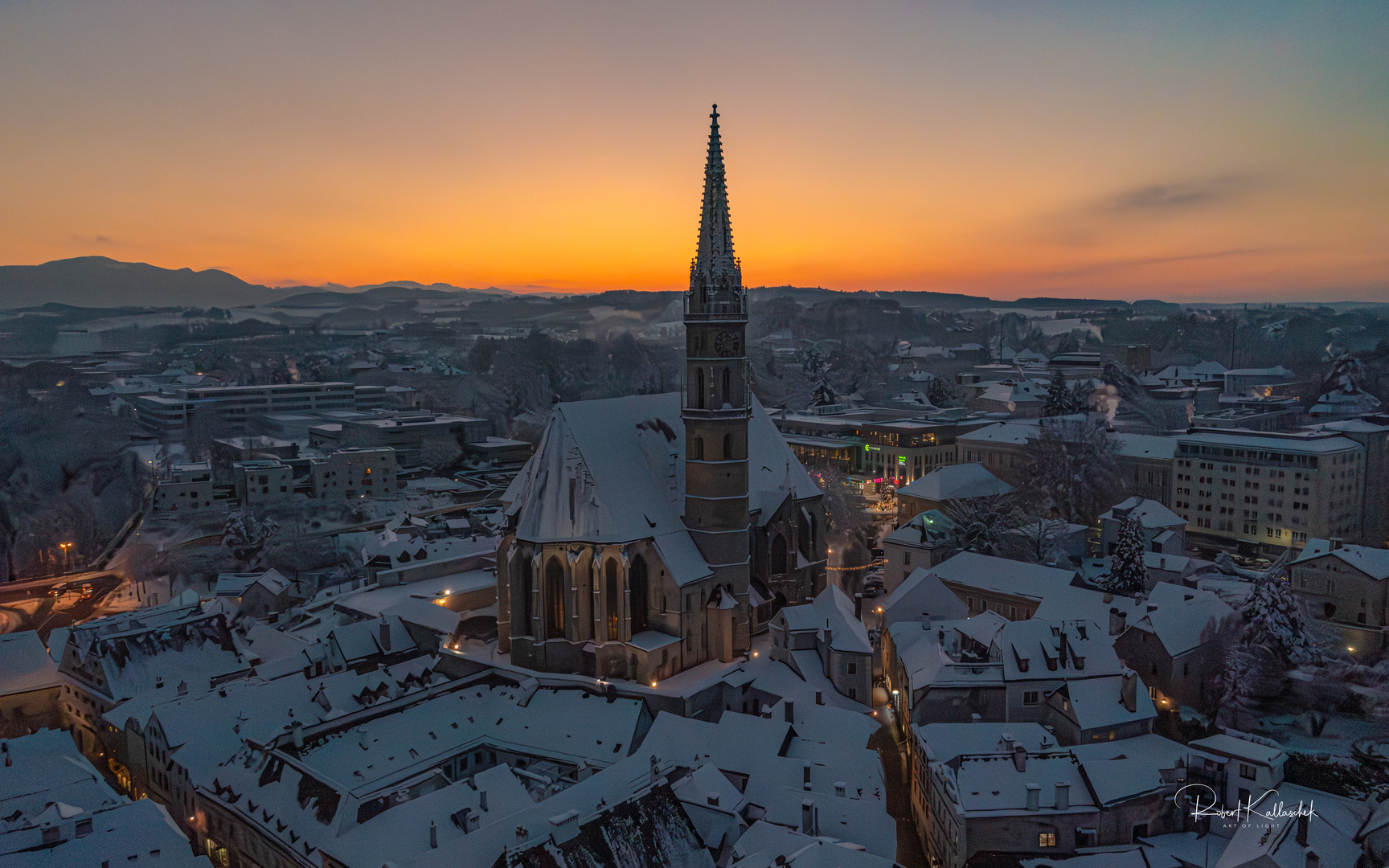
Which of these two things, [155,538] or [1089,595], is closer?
[1089,595]

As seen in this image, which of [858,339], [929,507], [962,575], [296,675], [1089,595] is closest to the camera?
[296,675]

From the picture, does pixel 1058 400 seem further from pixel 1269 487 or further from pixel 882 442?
pixel 1269 487

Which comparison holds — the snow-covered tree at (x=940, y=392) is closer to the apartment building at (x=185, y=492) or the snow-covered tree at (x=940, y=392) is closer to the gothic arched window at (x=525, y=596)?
the apartment building at (x=185, y=492)

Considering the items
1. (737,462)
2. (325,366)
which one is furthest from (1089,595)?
(325,366)

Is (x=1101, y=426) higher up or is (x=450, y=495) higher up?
(x=1101, y=426)

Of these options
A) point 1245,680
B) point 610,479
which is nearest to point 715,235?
point 610,479

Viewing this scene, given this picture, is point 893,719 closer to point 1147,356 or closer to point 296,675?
point 296,675

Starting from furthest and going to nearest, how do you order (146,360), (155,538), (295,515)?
(146,360) → (295,515) → (155,538)
